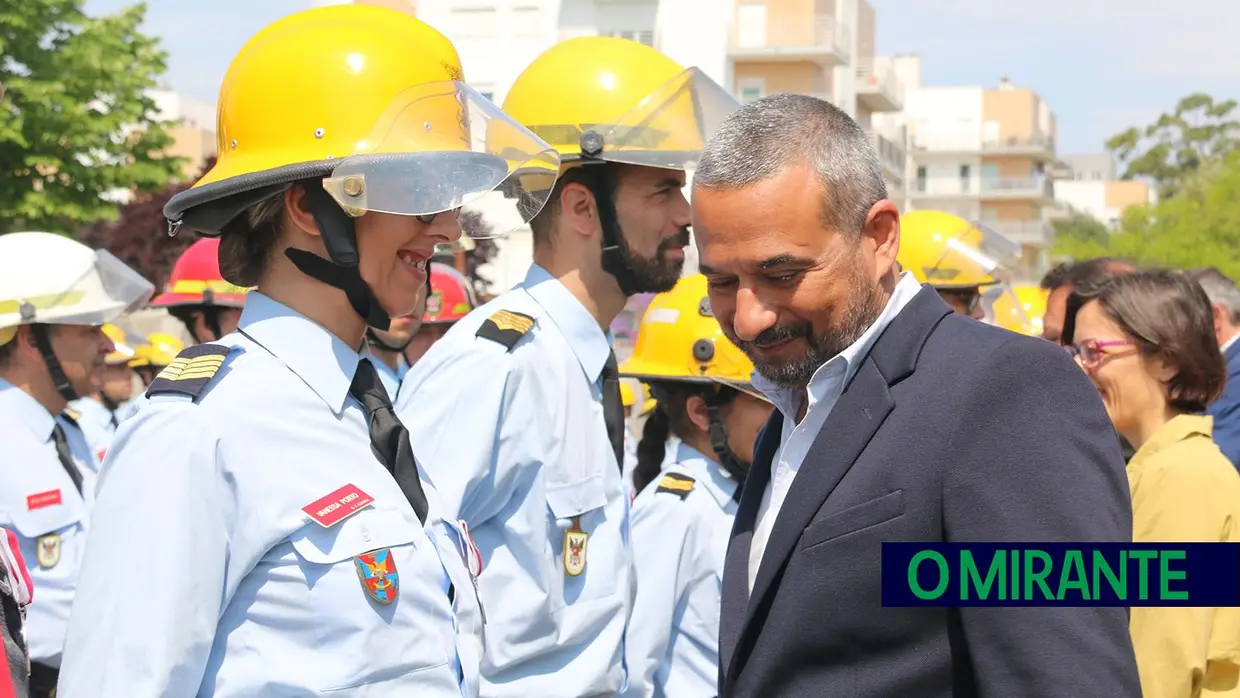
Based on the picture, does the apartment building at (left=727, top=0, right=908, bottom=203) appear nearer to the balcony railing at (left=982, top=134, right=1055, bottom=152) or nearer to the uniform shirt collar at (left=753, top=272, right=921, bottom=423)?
the balcony railing at (left=982, top=134, right=1055, bottom=152)

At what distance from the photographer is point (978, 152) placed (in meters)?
92.1

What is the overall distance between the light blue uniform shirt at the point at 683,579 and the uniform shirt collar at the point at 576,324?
0.78m

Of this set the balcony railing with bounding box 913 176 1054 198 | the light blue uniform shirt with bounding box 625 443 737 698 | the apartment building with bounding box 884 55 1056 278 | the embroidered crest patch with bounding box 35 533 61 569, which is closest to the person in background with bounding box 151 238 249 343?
the embroidered crest patch with bounding box 35 533 61 569

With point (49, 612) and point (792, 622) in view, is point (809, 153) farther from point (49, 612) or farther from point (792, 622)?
point (49, 612)

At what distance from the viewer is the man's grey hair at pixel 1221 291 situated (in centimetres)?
734

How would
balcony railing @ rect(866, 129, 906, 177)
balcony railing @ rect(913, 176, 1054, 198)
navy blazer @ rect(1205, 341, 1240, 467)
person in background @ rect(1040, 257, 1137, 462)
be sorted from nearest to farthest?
person in background @ rect(1040, 257, 1137, 462), navy blazer @ rect(1205, 341, 1240, 467), balcony railing @ rect(866, 129, 906, 177), balcony railing @ rect(913, 176, 1054, 198)

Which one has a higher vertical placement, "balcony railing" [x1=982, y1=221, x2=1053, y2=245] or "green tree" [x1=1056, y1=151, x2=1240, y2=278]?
"green tree" [x1=1056, y1=151, x2=1240, y2=278]

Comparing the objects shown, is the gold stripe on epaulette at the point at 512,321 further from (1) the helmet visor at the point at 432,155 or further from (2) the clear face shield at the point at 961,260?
(2) the clear face shield at the point at 961,260

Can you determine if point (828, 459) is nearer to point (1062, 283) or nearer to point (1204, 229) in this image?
point (1062, 283)

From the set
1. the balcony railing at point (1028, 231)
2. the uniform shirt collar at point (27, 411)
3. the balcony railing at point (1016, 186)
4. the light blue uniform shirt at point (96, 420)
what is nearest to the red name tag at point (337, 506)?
the uniform shirt collar at point (27, 411)

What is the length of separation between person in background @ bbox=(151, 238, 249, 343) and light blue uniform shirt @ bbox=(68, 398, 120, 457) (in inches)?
71.1

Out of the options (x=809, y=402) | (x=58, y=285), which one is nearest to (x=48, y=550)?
(x=58, y=285)

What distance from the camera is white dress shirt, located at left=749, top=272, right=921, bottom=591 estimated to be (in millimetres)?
2457

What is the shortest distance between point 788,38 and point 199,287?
4347 centimetres
